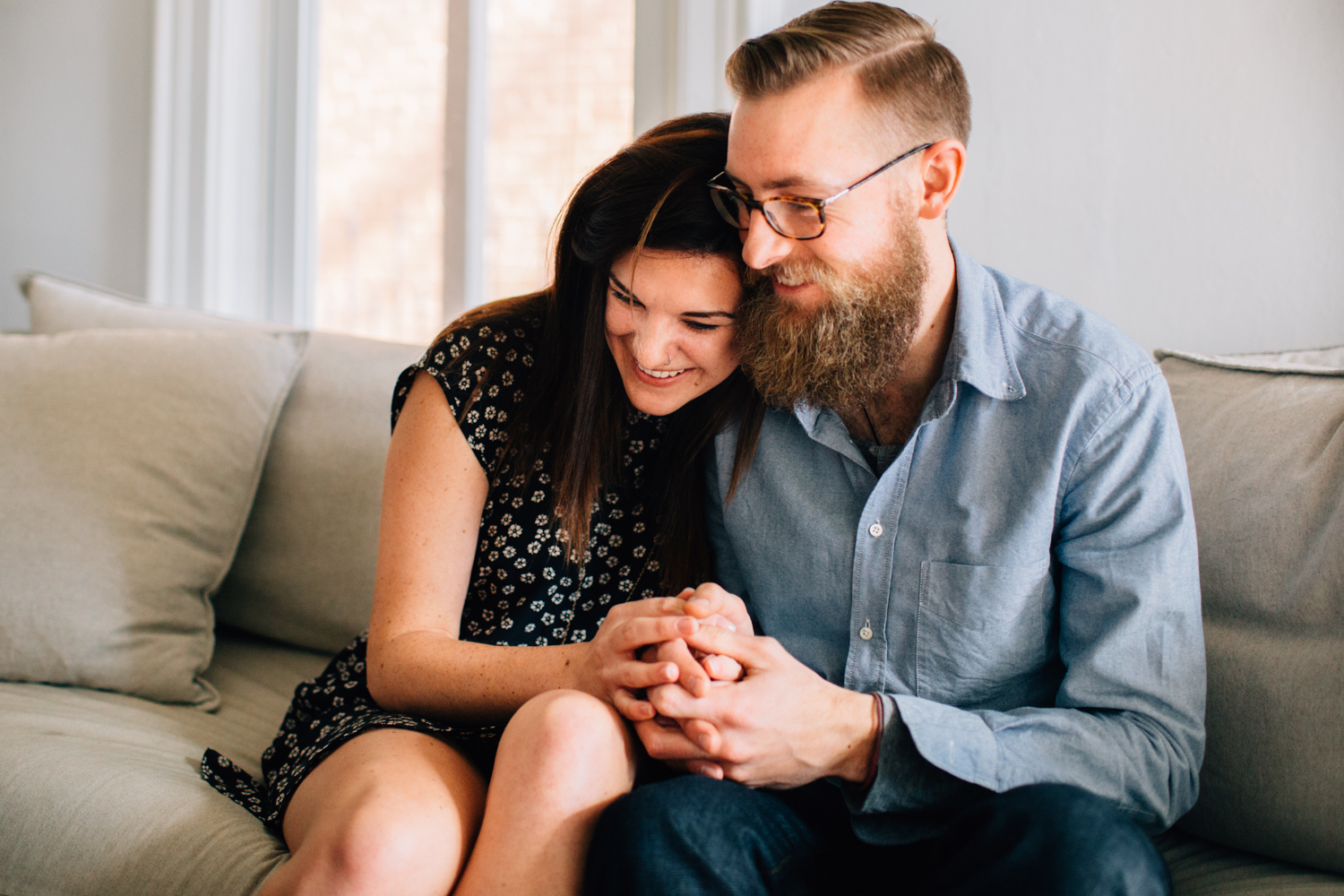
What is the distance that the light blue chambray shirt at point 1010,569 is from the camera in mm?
997

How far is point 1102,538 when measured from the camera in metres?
1.05

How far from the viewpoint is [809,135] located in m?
1.08

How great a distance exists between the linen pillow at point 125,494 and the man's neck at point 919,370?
1059 mm

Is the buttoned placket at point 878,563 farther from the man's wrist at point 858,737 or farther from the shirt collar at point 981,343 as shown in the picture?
the man's wrist at point 858,737

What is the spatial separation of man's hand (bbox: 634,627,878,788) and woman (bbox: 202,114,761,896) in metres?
0.02

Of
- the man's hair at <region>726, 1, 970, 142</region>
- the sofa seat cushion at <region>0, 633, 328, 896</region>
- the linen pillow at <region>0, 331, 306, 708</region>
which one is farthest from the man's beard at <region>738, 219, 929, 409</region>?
Result: the linen pillow at <region>0, 331, 306, 708</region>

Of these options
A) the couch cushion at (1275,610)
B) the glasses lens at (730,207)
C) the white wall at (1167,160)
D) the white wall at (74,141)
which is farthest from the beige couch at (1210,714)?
the white wall at (74,141)

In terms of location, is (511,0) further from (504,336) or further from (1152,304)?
(1152,304)

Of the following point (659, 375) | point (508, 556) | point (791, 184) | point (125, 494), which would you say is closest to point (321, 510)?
point (125, 494)

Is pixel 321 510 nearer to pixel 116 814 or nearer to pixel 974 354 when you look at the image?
pixel 116 814

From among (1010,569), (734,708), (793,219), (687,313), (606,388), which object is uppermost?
(793,219)

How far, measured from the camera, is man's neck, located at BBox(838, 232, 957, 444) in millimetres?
1206

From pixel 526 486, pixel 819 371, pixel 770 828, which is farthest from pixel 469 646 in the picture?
pixel 819 371

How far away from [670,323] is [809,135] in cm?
27
